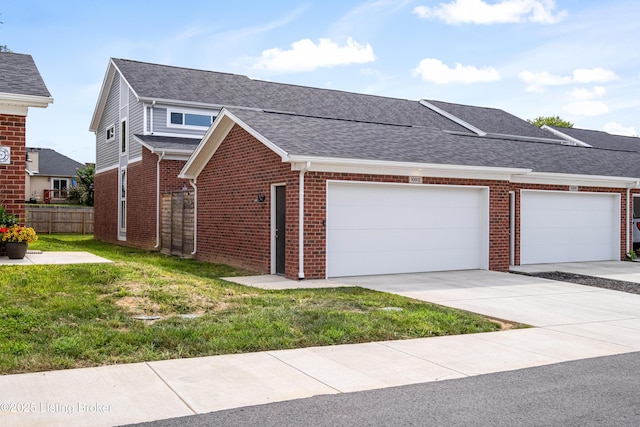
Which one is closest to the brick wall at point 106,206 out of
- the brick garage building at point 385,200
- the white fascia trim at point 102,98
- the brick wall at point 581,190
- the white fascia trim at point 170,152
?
the white fascia trim at point 102,98

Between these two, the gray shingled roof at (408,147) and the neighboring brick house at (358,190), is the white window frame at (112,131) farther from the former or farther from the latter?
the gray shingled roof at (408,147)

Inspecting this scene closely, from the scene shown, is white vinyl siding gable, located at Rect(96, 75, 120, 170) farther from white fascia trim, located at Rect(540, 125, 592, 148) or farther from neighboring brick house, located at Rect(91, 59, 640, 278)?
white fascia trim, located at Rect(540, 125, 592, 148)

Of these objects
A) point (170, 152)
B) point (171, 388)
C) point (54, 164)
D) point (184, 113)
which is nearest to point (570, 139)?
point (184, 113)

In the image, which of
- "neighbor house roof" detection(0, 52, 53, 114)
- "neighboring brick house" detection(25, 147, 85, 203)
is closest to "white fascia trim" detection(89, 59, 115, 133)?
"neighbor house roof" detection(0, 52, 53, 114)

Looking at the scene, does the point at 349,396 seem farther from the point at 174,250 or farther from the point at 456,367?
the point at 174,250

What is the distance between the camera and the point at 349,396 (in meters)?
5.60

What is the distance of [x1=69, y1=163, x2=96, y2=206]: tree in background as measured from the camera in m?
47.4

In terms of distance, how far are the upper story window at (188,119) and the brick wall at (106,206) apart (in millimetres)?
5068

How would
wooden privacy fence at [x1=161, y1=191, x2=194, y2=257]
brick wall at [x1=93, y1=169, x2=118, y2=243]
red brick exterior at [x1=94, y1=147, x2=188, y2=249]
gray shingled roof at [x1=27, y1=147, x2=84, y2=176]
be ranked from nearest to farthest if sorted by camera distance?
1. wooden privacy fence at [x1=161, y1=191, x2=194, y2=257]
2. red brick exterior at [x1=94, y1=147, x2=188, y2=249]
3. brick wall at [x1=93, y1=169, x2=118, y2=243]
4. gray shingled roof at [x1=27, y1=147, x2=84, y2=176]

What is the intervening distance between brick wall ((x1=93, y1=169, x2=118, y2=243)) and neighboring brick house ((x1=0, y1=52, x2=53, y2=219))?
13.2 meters

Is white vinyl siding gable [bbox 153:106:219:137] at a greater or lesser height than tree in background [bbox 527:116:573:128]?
lesser

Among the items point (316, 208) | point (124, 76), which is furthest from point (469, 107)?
point (316, 208)

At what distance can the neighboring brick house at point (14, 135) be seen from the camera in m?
13.8

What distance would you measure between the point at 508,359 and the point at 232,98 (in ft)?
66.9
